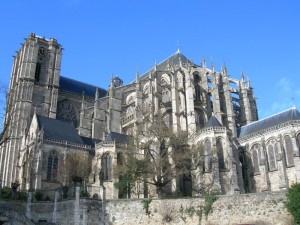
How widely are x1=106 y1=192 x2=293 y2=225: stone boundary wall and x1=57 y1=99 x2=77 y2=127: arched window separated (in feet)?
Answer: 87.5

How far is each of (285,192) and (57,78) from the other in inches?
1425

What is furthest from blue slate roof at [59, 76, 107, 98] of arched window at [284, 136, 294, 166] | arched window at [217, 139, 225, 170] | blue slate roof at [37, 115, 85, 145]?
arched window at [284, 136, 294, 166]

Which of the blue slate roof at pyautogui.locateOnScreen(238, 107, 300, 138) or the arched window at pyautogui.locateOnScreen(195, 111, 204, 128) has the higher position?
the arched window at pyautogui.locateOnScreen(195, 111, 204, 128)

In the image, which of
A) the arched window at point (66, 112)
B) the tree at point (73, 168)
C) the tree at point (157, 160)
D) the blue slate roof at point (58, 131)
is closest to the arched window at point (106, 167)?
the tree at point (73, 168)

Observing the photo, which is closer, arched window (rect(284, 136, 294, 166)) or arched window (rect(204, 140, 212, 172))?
arched window (rect(204, 140, 212, 172))

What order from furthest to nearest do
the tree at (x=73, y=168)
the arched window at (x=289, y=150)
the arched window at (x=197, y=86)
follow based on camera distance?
the arched window at (x=197, y=86) → the tree at (x=73, y=168) → the arched window at (x=289, y=150)

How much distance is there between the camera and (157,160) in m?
26.4

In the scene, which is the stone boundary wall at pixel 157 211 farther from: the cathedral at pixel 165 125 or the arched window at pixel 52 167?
the arched window at pixel 52 167

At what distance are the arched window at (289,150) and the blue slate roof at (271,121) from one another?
72.3 inches

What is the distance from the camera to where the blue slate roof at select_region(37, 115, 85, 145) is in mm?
34037

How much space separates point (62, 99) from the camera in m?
49.8

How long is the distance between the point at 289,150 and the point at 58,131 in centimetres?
2080

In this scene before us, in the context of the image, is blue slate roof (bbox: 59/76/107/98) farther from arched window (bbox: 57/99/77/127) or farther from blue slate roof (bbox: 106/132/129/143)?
blue slate roof (bbox: 106/132/129/143)

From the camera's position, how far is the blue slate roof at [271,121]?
32125 millimetres
